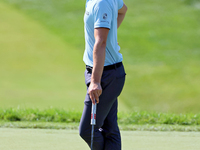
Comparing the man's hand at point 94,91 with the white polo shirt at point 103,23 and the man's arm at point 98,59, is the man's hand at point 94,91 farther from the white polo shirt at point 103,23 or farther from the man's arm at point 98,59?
the white polo shirt at point 103,23

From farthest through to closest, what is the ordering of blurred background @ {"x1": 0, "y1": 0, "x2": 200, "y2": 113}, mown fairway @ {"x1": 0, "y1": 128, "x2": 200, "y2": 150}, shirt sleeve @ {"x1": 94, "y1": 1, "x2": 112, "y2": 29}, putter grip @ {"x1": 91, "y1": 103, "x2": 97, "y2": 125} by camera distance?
blurred background @ {"x1": 0, "y1": 0, "x2": 200, "y2": 113}
mown fairway @ {"x1": 0, "y1": 128, "x2": 200, "y2": 150}
putter grip @ {"x1": 91, "y1": 103, "x2": 97, "y2": 125}
shirt sleeve @ {"x1": 94, "y1": 1, "x2": 112, "y2": 29}

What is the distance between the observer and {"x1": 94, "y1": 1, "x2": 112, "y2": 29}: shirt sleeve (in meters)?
2.11

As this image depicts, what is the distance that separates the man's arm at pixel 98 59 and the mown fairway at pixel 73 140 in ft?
4.25

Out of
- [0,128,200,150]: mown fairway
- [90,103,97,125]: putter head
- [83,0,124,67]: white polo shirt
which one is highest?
[83,0,124,67]: white polo shirt

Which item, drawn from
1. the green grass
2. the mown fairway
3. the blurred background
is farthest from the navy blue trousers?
the blurred background

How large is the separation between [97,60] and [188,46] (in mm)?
5151

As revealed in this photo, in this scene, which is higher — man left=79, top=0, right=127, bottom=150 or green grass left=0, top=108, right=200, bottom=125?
man left=79, top=0, right=127, bottom=150

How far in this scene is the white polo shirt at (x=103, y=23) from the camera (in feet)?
6.98

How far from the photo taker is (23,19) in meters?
7.02

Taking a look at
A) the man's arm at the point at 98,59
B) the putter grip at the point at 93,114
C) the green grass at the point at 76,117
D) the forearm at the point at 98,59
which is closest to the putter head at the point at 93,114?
the putter grip at the point at 93,114

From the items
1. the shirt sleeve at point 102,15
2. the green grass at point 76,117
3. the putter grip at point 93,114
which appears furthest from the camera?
the green grass at point 76,117

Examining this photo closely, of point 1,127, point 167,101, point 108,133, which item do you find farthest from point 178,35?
point 108,133

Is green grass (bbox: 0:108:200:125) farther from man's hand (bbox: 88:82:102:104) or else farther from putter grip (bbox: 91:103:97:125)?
man's hand (bbox: 88:82:102:104)

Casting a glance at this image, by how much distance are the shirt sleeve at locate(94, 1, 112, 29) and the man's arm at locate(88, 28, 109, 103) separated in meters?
0.03
